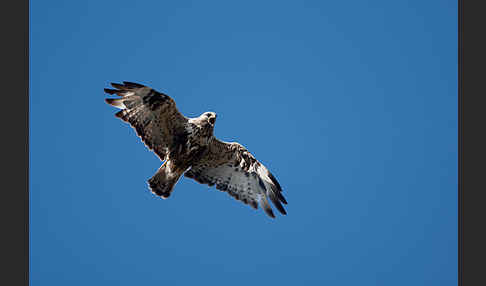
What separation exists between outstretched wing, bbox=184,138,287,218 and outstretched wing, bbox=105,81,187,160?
2.86 ft

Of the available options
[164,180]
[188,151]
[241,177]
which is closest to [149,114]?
[188,151]

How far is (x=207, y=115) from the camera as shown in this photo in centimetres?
696

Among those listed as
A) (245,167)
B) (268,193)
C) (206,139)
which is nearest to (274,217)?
(268,193)

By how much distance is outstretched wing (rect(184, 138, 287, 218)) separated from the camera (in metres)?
7.61

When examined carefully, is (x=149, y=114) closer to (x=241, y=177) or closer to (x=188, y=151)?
(x=188, y=151)

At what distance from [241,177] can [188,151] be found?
1.14m

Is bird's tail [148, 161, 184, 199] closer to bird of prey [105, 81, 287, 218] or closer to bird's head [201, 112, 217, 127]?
bird of prey [105, 81, 287, 218]

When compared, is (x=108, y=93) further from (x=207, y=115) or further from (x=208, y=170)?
(x=208, y=170)

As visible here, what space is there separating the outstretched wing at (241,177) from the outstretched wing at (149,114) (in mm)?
873

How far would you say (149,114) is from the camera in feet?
22.1

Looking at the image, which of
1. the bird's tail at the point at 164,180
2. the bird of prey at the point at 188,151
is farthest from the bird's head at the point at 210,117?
the bird's tail at the point at 164,180

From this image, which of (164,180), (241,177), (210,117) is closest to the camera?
(210,117)

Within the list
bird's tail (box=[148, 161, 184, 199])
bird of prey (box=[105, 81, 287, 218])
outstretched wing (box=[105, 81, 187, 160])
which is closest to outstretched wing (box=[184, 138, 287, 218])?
bird of prey (box=[105, 81, 287, 218])

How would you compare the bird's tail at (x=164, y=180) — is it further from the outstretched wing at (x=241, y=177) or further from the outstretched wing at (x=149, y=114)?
the outstretched wing at (x=241, y=177)
